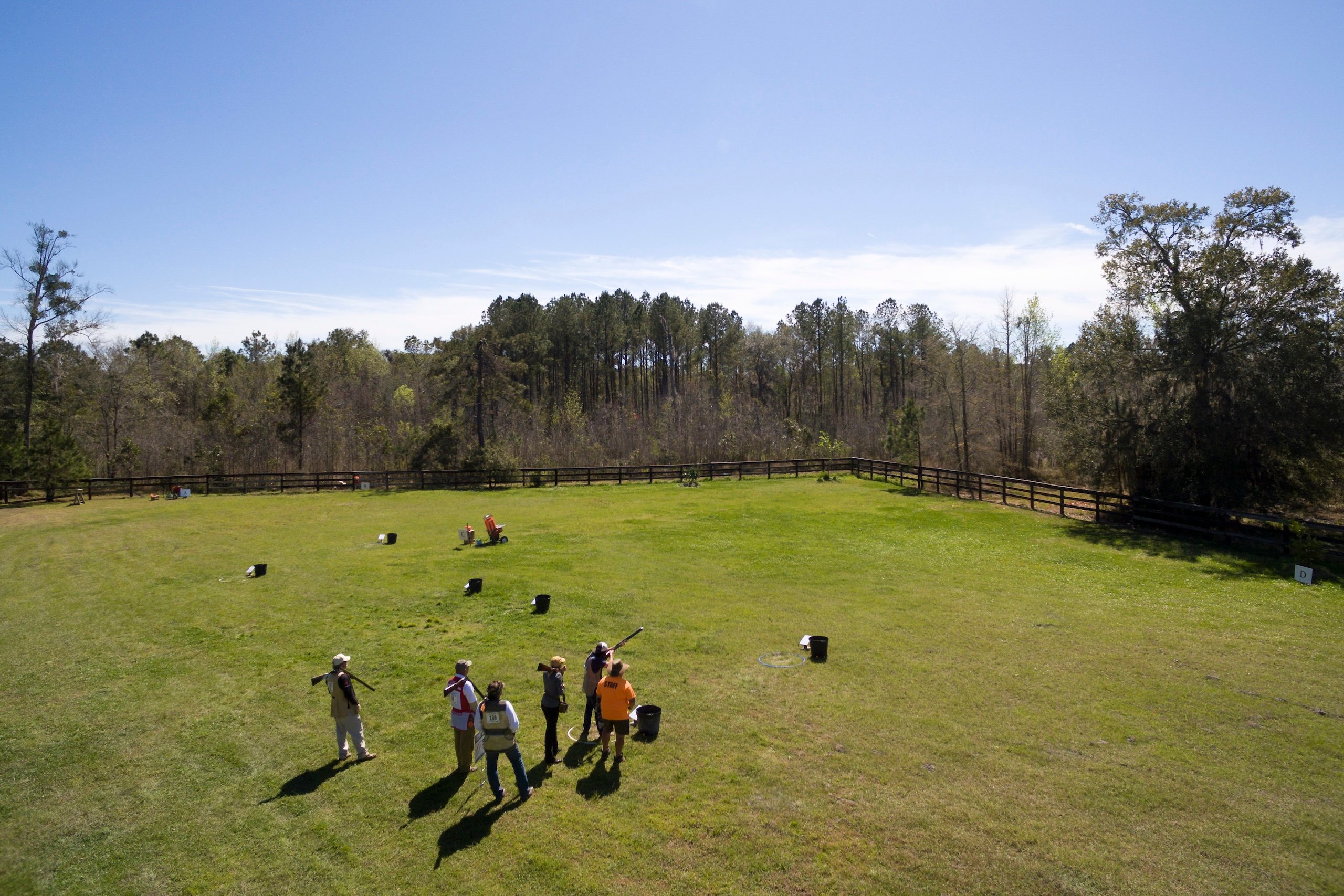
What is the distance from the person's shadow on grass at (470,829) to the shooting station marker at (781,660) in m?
5.04

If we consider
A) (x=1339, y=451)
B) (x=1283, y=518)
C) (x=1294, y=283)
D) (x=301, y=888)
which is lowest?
(x=301, y=888)

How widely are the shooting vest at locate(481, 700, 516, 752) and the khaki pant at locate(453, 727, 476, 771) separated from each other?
70 centimetres

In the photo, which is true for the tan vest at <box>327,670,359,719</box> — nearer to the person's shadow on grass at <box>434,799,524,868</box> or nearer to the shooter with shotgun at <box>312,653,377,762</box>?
the shooter with shotgun at <box>312,653,377,762</box>

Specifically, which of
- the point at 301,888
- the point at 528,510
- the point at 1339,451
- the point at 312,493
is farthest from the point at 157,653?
the point at 1339,451

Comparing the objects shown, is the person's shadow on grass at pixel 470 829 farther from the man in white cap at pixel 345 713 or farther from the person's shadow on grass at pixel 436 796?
the man in white cap at pixel 345 713

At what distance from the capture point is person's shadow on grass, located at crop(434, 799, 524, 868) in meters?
6.60

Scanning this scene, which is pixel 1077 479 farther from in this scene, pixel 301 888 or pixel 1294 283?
pixel 301 888

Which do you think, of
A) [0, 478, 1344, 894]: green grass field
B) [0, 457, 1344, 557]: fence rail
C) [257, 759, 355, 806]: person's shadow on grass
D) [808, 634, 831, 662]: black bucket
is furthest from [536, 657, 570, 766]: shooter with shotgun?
[0, 457, 1344, 557]: fence rail

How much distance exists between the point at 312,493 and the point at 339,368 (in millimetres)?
38870

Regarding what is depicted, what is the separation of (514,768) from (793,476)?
33.6m

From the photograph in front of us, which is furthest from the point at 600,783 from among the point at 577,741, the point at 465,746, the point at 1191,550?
the point at 1191,550

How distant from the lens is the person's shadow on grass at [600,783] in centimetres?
757

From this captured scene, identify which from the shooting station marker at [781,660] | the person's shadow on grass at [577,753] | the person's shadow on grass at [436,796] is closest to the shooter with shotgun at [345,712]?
the person's shadow on grass at [436,796]

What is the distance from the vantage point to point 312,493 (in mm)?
36219
